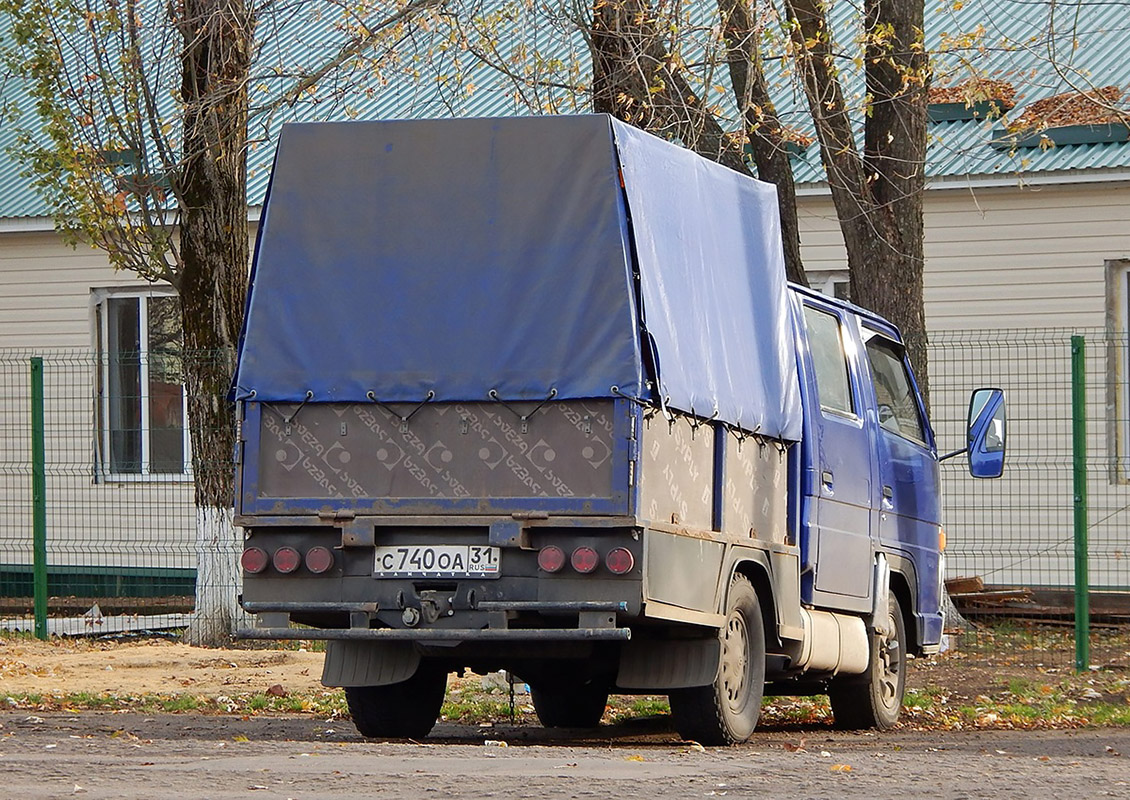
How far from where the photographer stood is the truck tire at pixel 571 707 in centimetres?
1071

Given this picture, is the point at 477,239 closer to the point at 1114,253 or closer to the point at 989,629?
the point at 989,629

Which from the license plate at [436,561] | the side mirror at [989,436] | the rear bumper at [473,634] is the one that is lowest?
the rear bumper at [473,634]

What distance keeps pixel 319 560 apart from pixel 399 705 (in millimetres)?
1314

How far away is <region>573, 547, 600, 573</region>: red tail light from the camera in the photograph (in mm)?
8102

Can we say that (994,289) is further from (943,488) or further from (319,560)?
(319,560)

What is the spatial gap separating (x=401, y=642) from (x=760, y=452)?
73.2 inches

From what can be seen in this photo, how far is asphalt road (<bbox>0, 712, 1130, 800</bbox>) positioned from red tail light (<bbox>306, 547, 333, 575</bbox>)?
736mm

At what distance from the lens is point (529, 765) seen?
7.47 meters

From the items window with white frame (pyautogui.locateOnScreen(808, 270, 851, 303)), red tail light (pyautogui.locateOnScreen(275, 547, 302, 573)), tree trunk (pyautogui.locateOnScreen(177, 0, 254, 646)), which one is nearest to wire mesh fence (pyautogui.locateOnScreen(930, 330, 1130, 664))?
window with white frame (pyautogui.locateOnScreen(808, 270, 851, 303))

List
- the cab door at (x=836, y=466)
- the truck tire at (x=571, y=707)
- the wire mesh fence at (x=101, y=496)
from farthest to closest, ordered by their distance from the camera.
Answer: the wire mesh fence at (x=101, y=496) → the truck tire at (x=571, y=707) → the cab door at (x=836, y=466)

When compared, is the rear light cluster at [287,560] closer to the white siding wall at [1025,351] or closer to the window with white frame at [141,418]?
the white siding wall at [1025,351]

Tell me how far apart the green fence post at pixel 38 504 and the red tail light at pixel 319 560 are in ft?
25.7

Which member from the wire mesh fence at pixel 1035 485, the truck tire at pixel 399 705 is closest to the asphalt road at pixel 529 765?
the truck tire at pixel 399 705

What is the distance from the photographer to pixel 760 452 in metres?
9.25
